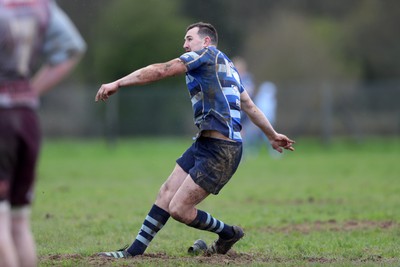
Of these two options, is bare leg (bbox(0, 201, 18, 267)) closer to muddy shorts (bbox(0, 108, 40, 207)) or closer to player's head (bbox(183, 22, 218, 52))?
muddy shorts (bbox(0, 108, 40, 207))

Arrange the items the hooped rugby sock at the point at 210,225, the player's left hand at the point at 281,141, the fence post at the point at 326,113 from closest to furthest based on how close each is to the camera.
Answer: the hooped rugby sock at the point at 210,225 → the player's left hand at the point at 281,141 → the fence post at the point at 326,113

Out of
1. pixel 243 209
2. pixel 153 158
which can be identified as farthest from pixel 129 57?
pixel 243 209

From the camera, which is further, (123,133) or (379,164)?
(123,133)

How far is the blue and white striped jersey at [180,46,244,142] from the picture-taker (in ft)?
21.6

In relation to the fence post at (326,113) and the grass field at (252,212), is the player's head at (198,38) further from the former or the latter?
the fence post at (326,113)

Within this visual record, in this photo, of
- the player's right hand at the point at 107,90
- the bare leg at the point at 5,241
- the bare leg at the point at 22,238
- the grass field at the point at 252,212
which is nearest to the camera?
the bare leg at the point at 5,241

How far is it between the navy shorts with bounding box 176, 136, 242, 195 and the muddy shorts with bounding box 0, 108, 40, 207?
242 cm

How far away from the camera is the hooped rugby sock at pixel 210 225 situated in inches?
270

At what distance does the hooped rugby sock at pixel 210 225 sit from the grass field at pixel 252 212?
0.23 metres

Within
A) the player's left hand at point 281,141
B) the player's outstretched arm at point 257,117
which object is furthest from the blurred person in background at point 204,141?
the player's left hand at point 281,141

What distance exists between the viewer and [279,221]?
9766 mm

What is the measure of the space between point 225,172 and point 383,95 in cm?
2343

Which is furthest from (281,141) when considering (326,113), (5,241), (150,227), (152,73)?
(326,113)

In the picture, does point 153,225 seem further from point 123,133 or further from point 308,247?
point 123,133
